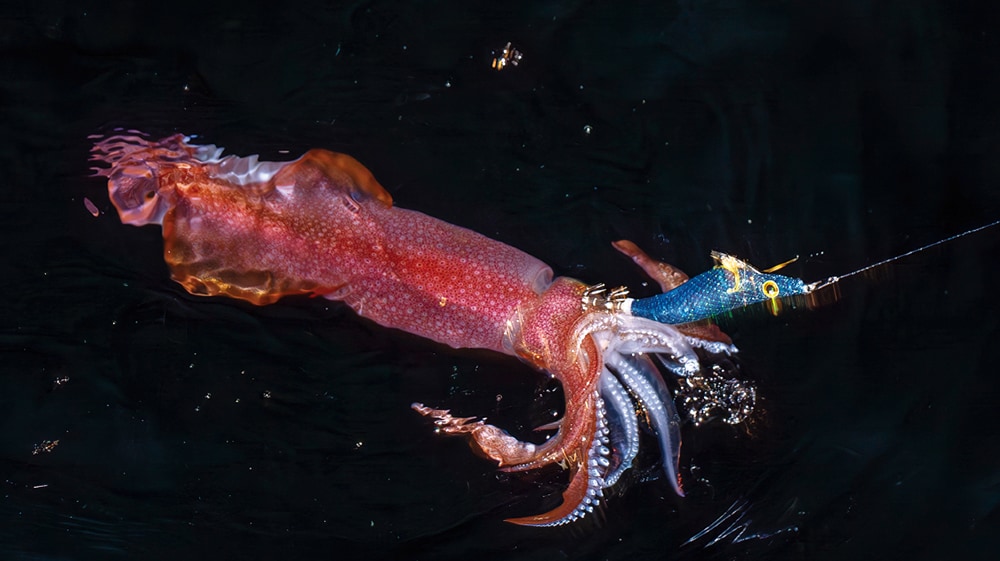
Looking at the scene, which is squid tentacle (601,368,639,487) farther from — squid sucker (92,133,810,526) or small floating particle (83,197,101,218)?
small floating particle (83,197,101,218)

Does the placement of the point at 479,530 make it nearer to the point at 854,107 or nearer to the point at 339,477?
the point at 339,477

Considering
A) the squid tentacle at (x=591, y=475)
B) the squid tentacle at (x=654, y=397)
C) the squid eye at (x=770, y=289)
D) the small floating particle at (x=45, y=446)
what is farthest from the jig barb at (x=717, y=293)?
the small floating particle at (x=45, y=446)

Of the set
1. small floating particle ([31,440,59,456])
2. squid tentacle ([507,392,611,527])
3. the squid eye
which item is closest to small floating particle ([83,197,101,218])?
small floating particle ([31,440,59,456])

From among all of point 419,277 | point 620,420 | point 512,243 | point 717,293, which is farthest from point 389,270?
point 717,293

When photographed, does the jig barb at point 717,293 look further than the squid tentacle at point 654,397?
No

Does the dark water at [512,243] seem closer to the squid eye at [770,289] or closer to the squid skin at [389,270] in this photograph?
the squid skin at [389,270]

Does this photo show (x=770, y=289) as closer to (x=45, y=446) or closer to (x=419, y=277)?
(x=419, y=277)
